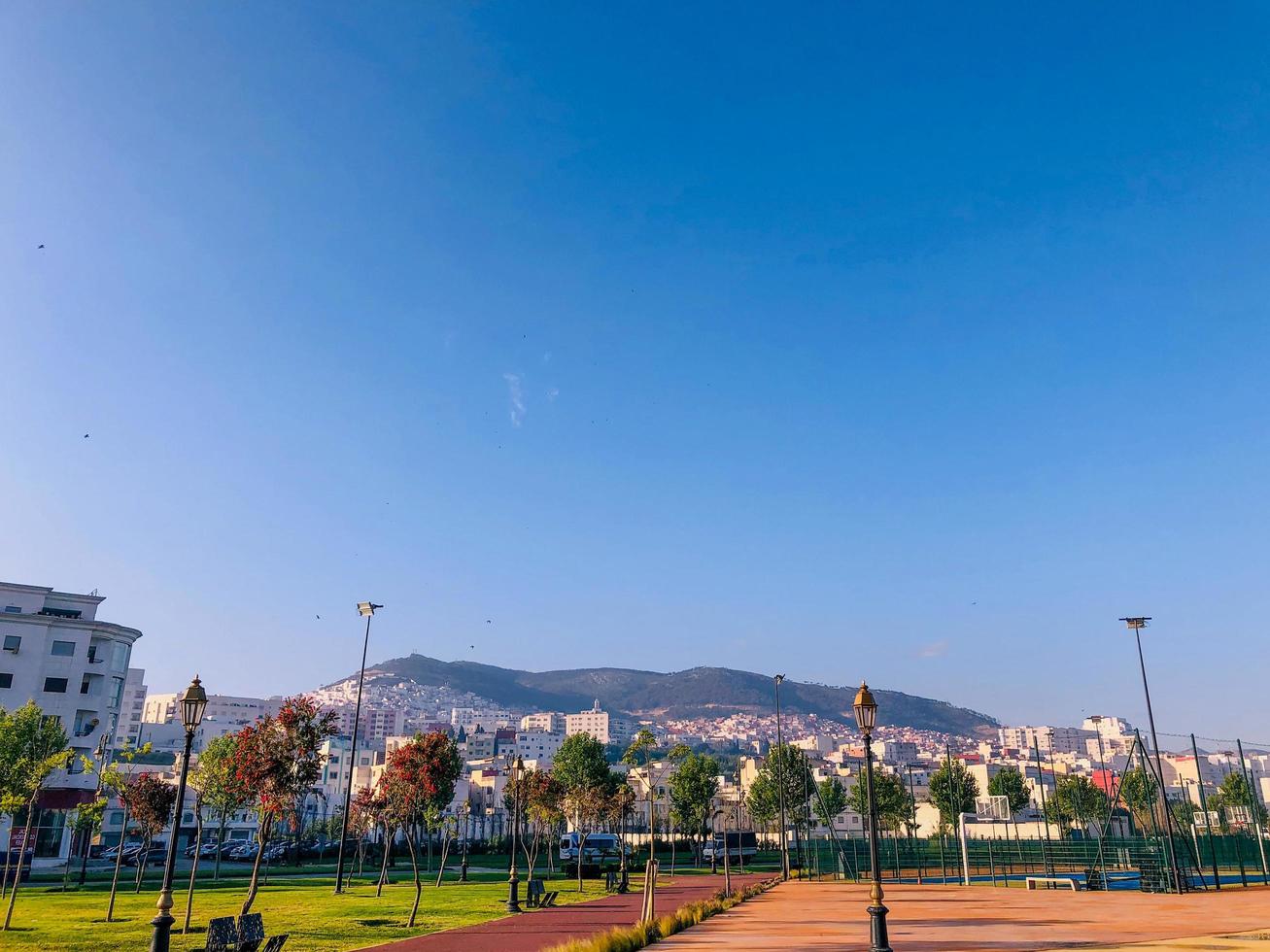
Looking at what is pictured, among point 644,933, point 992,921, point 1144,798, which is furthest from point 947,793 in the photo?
point 644,933

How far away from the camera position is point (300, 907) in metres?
31.9

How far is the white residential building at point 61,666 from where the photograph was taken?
67.6m

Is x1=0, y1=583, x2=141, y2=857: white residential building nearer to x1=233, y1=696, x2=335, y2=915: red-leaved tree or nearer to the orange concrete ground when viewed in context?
x1=233, y1=696, x2=335, y2=915: red-leaved tree

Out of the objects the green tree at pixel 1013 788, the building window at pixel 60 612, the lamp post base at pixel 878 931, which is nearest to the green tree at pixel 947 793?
the green tree at pixel 1013 788

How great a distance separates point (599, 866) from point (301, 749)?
35731 millimetres

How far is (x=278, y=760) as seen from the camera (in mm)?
25062

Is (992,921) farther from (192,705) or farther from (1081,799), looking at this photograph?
(1081,799)

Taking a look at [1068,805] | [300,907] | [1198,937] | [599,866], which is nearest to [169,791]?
[300,907]

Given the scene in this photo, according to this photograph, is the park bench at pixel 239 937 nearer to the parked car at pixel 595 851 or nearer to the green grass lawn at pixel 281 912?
the green grass lawn at pixel 281 912

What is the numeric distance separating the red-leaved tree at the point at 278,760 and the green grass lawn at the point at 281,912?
10.3 feet

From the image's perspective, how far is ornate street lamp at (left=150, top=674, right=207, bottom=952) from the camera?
1483cm

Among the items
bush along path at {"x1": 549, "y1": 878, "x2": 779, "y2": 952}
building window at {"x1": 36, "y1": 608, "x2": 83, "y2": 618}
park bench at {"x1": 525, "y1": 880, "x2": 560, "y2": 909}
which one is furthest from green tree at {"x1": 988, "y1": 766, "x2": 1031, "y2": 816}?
building window at {"x1": 36, "y1": 608, "x2": 83, "y2": 618}

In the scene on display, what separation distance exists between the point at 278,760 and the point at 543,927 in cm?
953

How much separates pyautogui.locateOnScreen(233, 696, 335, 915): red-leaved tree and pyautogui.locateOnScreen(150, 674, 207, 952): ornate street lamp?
5.90 metres
